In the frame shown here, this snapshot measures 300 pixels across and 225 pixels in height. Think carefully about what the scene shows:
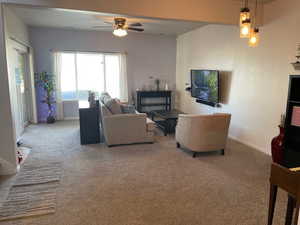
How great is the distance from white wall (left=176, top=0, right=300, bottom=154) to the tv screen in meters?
0.23

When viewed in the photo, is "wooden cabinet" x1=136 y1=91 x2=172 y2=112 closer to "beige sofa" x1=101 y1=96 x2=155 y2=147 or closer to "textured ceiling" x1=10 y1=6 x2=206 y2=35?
"textured ceiling" x1=10 y1=6 x2=206 y2=35

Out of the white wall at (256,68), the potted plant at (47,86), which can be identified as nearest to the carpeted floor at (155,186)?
the white wall at (256,68)

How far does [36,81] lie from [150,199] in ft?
18.8

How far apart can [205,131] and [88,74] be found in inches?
192

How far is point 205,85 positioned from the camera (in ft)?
20.1

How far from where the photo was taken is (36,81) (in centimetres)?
692

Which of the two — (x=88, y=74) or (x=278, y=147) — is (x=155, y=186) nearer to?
(x=278, y=147)

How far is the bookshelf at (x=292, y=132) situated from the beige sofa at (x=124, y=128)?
8.30 ft

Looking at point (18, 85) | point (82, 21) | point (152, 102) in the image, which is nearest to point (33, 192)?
point (18, 85)

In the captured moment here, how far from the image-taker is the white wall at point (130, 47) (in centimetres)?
694

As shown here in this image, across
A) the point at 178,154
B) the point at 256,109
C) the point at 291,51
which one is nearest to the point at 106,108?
the point at 178,154

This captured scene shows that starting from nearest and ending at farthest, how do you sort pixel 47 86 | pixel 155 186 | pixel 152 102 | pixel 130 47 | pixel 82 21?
pixel 155 186 → pixel 82 21 → pixel 47 86 → pixel 130 47 → pixel 152 102

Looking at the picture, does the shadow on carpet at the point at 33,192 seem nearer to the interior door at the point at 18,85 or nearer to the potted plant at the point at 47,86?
the interior door at the point at 18,85

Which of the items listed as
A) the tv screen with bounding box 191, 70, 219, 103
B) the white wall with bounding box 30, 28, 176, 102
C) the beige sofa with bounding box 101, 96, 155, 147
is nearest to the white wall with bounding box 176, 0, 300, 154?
the tv screen with bounding box 191, 70, 219, 103
